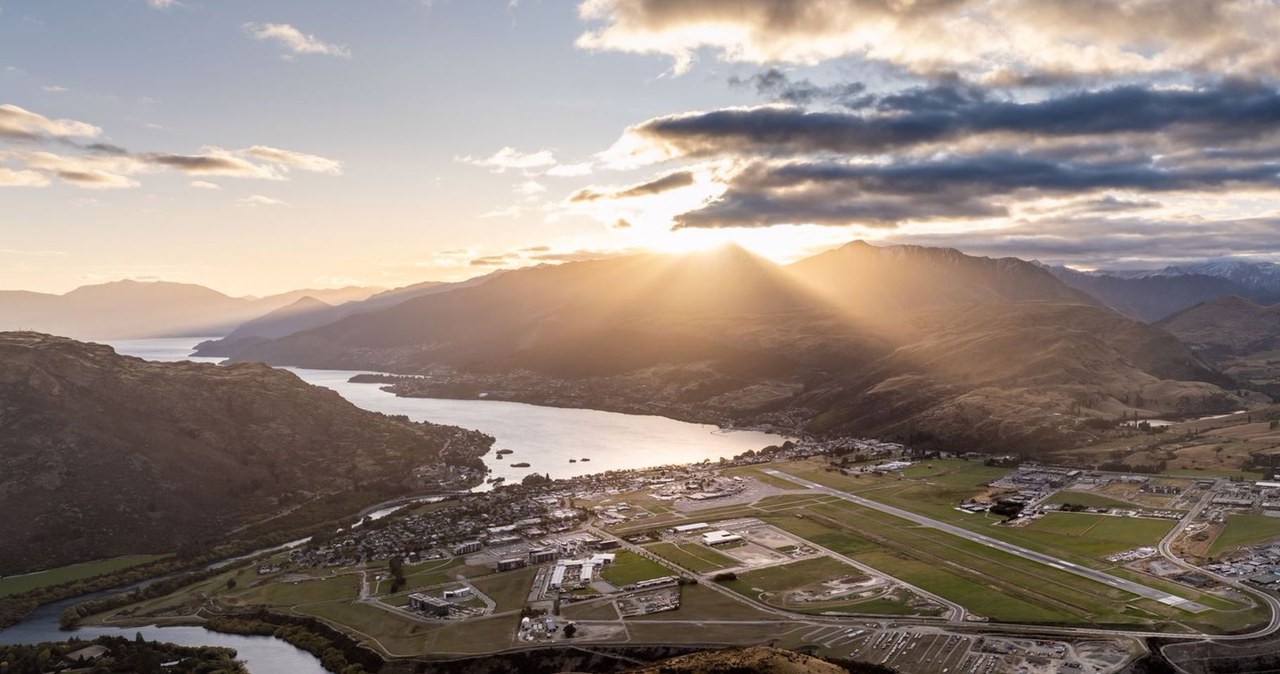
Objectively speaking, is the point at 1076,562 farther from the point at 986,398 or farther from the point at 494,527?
the point at 986,398

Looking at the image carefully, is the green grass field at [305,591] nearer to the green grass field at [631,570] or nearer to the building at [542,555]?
the building at [542,555]

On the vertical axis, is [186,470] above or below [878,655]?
above

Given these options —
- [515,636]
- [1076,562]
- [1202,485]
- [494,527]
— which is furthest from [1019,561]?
[494,527]

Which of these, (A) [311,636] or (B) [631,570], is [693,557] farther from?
(A) [311,636]

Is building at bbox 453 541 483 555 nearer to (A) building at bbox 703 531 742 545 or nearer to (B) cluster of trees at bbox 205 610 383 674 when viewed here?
(B) cluster of trees at bbox 205 610 383 674

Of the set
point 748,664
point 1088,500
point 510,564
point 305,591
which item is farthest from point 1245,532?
point 305,591

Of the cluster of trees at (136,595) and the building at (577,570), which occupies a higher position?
the cluster of trees at (136,595)

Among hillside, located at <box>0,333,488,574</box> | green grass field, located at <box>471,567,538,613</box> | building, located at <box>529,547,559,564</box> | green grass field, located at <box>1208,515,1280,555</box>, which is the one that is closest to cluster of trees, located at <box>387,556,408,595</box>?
green grass field, located at <box>471,567,538,613</box>

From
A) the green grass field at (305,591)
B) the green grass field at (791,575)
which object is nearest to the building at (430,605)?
the green grass field at (305,591)
